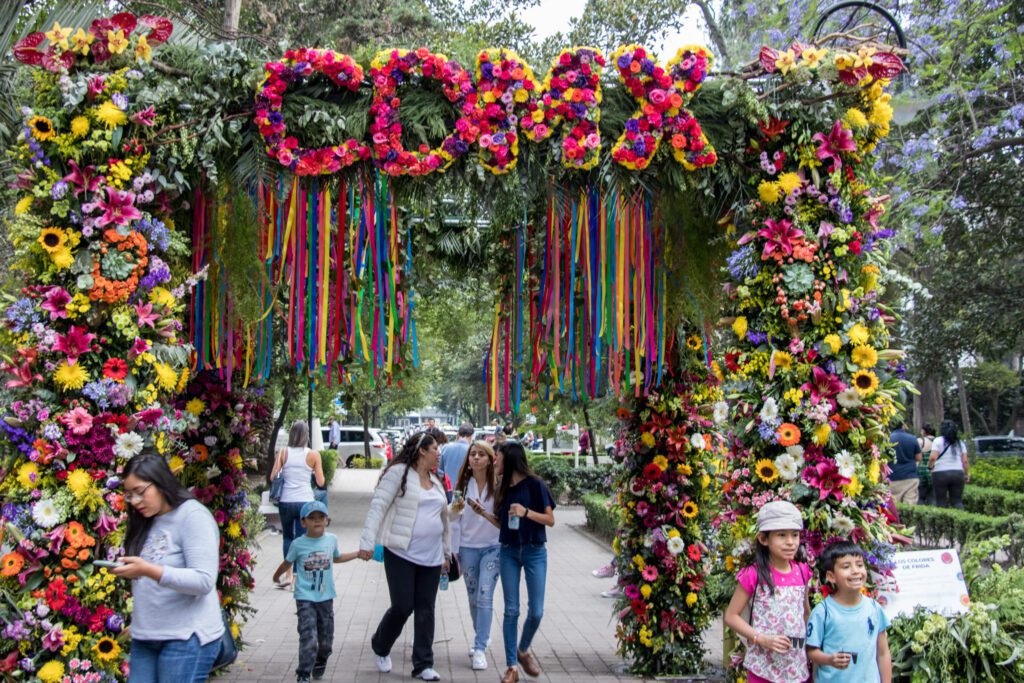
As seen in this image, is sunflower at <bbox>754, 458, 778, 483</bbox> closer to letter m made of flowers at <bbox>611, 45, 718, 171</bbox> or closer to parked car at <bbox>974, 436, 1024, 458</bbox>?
letter m made of flowers at <bbox>611, 45, 718, 171</bbox>

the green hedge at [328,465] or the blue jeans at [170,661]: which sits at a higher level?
the blue jeans at [170,661]

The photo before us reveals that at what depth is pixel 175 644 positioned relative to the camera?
148 inches

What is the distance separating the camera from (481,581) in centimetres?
742

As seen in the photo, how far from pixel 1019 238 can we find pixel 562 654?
39.0 feet

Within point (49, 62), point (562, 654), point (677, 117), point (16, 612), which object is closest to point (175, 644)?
point (16, 612)

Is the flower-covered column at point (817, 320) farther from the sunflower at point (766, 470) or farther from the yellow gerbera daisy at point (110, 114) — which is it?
the yellow gerbera daisy at point (110, 114)

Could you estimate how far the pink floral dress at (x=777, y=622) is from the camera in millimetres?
4262

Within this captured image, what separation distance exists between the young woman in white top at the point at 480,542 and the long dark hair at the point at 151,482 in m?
3.59

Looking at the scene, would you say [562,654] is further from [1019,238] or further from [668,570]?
[1019,238]

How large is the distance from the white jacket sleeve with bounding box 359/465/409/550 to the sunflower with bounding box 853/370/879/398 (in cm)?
318

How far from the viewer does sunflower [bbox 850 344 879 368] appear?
5.03 meters

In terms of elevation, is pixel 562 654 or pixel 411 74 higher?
pixel 411 74

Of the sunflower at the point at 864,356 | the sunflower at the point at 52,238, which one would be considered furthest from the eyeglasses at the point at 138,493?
the sunflower at the point at 864,356

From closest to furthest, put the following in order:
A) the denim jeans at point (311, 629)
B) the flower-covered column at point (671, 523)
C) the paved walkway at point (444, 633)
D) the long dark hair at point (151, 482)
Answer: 1. the long dark hair at point (151, 482)
2. the denim jeans at point (311, 629)
3. the flower-covered column at point (671, 523)
4. the paved walkway at point (444, 633)
